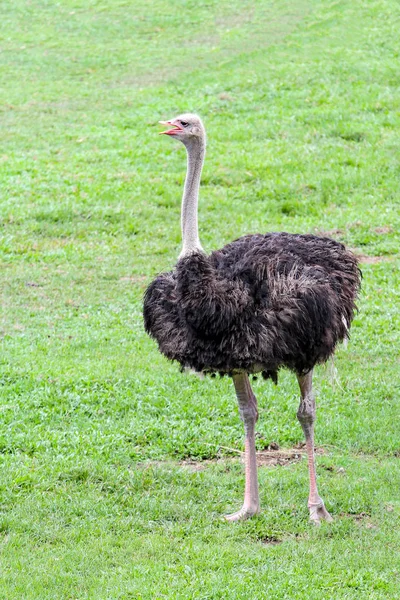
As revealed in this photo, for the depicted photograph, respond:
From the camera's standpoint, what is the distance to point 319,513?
21.3ft

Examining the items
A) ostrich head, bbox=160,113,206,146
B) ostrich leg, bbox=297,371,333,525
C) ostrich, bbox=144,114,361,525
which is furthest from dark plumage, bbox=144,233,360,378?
ostrich head, bbox=160,113,206,146

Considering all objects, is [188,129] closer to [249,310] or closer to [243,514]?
[249,310]

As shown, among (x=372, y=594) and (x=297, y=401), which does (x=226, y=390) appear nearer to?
(x=297, y=401)

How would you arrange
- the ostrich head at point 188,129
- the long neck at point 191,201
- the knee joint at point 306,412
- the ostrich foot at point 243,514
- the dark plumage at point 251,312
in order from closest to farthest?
the dark plumage at point 251,312
the long neck at point 191,201
the ostrich foot at point 243,514
the knee joint at point 306,412
the ostrich head at point 188,129

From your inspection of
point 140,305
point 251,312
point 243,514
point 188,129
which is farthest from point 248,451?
point 140,305

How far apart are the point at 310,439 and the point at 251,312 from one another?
3.27ft

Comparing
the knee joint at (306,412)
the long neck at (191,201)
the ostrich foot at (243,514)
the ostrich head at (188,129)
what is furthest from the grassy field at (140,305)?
the ostrich head at (188,129)

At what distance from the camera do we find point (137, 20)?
26156 mm

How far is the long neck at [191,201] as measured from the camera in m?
6.36

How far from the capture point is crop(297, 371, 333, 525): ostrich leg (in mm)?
6488

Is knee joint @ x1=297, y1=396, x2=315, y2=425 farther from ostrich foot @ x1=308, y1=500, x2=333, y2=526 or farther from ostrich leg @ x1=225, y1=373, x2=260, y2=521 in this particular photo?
ostrich foot @ x1=308, y1=500, x2=333, y2=526

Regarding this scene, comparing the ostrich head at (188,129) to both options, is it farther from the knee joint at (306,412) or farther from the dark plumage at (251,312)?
the knee joint at (306,412)

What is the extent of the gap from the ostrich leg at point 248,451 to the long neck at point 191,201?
91 centimetres

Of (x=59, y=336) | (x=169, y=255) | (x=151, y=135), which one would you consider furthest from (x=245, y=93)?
(x=59, y=336)
